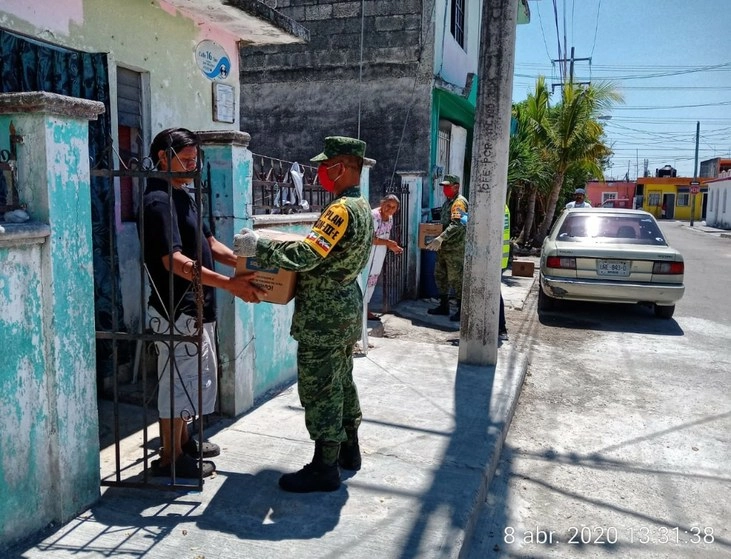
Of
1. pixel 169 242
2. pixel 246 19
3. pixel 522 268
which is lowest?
pixel 522 268

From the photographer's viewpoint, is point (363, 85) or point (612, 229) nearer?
point (612, 229)

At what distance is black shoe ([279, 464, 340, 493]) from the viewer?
320 centimetres

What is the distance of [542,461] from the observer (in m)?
4.15

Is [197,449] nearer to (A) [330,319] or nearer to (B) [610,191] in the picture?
(A) [330,319]

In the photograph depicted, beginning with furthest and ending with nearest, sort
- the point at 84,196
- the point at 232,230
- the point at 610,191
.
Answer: the point at 610,191
the point at 232,230
the point at 84,196

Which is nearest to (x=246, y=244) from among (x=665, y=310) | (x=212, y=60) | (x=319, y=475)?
(x=319, y=475)

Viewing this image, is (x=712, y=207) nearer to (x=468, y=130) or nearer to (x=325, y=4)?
(x=468, y=130)

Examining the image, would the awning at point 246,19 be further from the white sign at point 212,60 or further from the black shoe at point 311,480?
the black shoe at point 311,480

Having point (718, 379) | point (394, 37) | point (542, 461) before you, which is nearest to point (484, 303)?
point (542, 461)

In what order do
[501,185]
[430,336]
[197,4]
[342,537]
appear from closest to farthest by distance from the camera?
[342,537] < [197,4] < [501,185] < [430,336]

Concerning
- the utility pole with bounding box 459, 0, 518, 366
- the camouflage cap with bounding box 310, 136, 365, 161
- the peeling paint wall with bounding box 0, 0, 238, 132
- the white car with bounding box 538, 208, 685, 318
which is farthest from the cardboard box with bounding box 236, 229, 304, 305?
the white car with bounding box 538, 208, 685, 318

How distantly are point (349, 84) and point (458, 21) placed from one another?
320 cm

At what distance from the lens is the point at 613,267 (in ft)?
26.3

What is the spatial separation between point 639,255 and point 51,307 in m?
7.09
